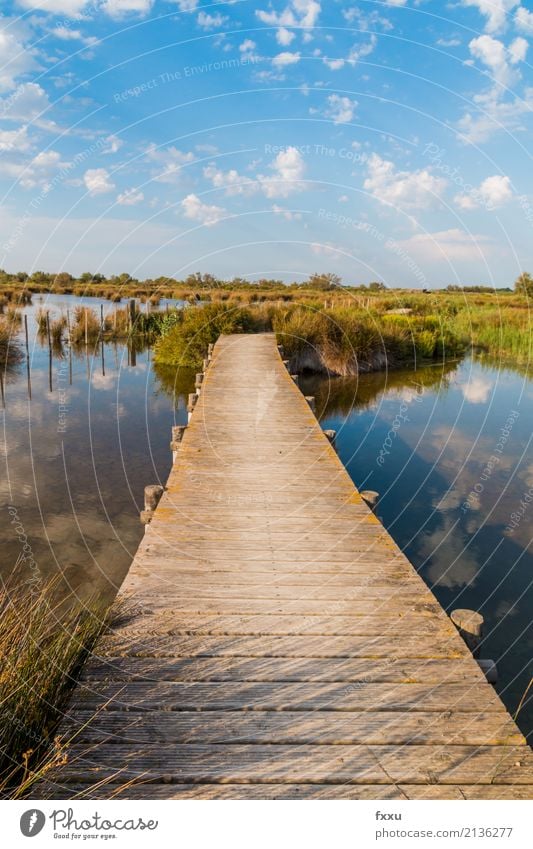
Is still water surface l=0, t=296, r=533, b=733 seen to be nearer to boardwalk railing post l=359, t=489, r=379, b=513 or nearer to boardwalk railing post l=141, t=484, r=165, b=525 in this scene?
boardwalk railing post l=141, t=484, r=165, b=525

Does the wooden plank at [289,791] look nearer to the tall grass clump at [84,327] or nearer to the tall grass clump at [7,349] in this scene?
the tall grass clump at [7,349]

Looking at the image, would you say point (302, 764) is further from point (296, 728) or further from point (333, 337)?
point (333, 337)

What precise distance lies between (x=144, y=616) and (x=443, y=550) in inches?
A: 204

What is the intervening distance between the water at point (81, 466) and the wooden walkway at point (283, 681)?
7.16ft

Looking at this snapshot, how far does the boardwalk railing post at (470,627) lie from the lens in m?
3.83

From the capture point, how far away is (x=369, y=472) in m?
11.2

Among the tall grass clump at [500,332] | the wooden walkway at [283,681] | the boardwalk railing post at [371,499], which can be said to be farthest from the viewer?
the tall grass clump at [500,332]

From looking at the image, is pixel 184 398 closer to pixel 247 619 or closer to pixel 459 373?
pixel 459 373

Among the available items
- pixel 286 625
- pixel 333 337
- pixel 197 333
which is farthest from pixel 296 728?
pixel 197 333

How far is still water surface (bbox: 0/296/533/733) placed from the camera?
7.00 metres

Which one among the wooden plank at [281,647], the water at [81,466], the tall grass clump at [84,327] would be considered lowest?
the water at [81,466]

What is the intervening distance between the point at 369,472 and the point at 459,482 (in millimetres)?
1664

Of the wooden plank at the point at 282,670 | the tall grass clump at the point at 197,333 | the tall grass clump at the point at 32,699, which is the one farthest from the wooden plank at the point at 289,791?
the tall grass clump at the point at 197,333
